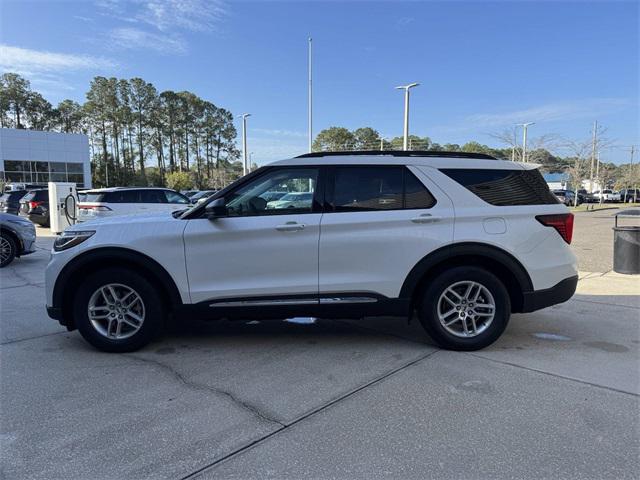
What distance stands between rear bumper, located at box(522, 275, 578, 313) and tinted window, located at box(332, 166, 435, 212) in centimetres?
132

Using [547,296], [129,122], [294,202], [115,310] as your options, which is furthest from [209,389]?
[129,122]

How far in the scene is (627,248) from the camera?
26.8 feet

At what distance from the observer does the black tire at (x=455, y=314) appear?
4336 millimetres

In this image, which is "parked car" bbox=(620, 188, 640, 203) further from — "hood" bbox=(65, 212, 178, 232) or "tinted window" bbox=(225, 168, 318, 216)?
"hood" bbox=(65, 212, 178, 232)

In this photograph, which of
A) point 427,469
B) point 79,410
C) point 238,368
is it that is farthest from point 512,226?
point 79,410

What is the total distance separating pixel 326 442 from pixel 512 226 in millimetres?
2726

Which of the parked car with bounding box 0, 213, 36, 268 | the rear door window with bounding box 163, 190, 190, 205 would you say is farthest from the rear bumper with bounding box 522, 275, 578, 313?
the rear door window with bounding box 163, 190, 190, 205

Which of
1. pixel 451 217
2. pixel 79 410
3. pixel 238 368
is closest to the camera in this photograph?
pixel 79 410

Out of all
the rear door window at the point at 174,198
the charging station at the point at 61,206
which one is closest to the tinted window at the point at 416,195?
the rear door window at the point at 174,198

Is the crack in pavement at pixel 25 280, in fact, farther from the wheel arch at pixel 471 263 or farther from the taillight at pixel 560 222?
the taillight at pixel 560 222

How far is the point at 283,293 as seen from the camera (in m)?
4.29

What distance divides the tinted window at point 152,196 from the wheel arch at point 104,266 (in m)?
11.0

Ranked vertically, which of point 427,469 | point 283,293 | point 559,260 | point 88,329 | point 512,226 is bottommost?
point 427,469

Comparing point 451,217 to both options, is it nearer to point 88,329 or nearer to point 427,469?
point 427,469
